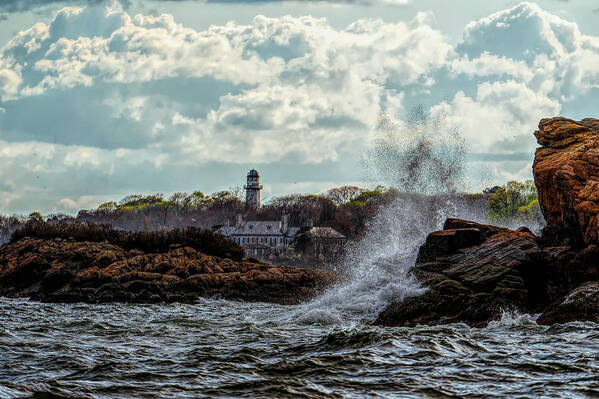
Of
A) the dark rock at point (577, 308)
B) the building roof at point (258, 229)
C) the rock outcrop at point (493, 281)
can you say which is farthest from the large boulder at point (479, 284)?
the building roof at point (258, 229)

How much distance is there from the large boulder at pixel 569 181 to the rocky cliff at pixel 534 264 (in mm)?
24

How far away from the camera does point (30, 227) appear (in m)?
38.7

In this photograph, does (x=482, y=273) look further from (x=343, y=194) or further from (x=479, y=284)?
(x=343, y=194)

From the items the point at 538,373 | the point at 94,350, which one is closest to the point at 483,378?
the point at 538,373

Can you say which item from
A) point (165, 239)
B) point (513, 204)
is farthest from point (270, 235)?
point (165, 239)

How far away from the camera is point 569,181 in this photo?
53.7ft

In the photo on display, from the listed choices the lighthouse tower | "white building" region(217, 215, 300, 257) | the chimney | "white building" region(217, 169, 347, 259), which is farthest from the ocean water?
the lighthouse tower

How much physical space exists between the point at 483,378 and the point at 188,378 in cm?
383

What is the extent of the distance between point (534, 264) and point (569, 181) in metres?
2.26

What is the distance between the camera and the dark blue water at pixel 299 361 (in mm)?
8023

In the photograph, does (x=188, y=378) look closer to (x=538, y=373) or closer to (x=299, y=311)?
(x=538, y=373)

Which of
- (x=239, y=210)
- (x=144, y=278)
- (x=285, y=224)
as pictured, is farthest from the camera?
(x=239, y=210)

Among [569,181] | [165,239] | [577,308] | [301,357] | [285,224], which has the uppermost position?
[569,181]

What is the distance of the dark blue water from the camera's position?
316 inches
